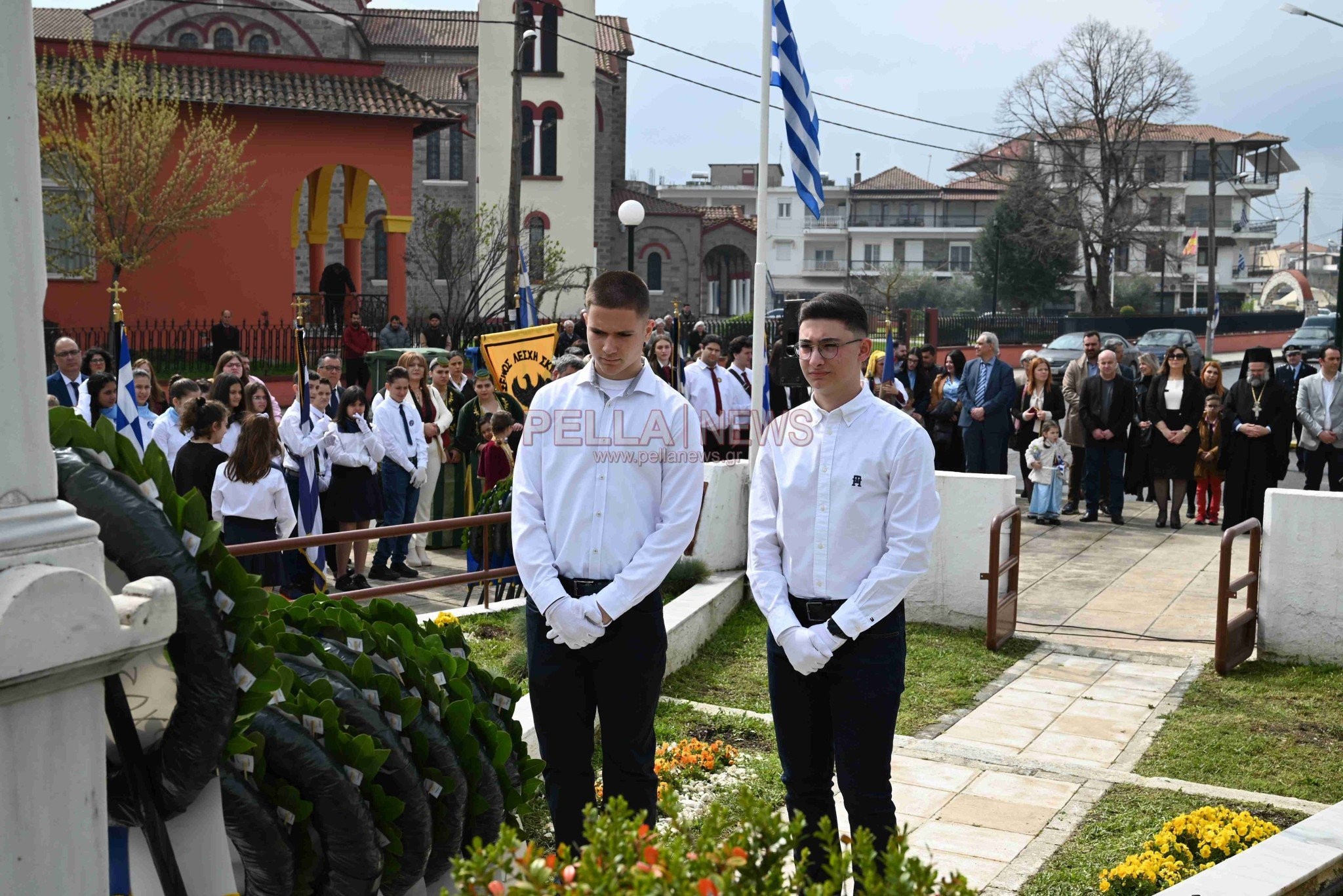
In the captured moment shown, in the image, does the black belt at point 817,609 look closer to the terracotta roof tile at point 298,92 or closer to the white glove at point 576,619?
the white glove at point 576,619

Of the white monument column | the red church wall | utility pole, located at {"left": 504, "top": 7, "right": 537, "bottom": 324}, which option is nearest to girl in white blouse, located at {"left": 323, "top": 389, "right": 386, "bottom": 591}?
the white monument column

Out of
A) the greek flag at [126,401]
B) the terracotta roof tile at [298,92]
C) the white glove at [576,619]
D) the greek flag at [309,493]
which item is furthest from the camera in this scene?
the terracotta roof tile at [298,92]

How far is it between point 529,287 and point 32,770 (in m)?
15.9

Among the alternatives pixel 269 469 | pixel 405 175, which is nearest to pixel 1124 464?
pixel 269 469

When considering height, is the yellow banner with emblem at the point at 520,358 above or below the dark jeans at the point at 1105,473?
above

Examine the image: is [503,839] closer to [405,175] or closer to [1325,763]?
[1325,763]

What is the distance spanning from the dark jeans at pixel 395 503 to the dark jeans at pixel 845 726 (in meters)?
7.93

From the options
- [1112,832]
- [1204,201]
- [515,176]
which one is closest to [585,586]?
[1112,832]

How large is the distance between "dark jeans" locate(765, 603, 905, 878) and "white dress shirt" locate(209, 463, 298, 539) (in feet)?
18.4

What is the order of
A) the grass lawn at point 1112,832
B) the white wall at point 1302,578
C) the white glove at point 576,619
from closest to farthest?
the white glove at point 576,619, the grass lawn at point 1112,832, the white wall at point 1302,578

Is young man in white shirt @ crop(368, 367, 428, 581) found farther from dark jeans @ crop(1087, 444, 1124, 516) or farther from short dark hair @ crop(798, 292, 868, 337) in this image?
short dark hair @ crop(798, 292, 868, 337)

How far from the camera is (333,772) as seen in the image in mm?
3402

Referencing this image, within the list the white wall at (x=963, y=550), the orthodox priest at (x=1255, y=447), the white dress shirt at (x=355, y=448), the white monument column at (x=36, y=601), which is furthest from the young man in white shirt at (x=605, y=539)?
the orthodox priest at (x=1255, y=447)

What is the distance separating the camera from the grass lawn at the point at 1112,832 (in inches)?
204
